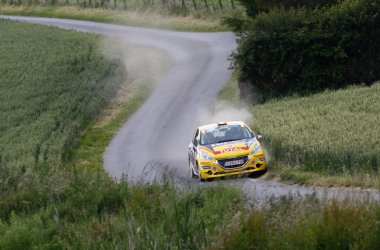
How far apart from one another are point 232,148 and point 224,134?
1.36 meters

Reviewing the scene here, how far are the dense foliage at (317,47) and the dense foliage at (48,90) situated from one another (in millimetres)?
8776

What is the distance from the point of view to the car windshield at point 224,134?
26.8m

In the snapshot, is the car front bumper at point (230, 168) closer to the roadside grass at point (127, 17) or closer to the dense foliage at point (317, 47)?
the dense foliage at point (317, 47)

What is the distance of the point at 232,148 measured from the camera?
84.8ft

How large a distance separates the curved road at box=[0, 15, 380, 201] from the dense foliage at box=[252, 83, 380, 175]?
146cm

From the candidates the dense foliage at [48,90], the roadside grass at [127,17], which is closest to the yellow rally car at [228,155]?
the dense foliage at [48,90]

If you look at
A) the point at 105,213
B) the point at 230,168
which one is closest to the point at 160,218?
the point at 105,213

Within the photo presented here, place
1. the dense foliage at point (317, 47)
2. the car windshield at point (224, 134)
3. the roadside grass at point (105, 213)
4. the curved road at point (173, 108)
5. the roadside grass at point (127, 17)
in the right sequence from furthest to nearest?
the roadside grass at point (127, 17), the dense foliage at point (317, 47), the curved road at point (173, 108), the car windshield at point (224, 134), the roadside grass at point (105, 213)

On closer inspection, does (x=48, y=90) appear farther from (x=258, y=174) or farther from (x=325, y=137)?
(x=325, y=137)

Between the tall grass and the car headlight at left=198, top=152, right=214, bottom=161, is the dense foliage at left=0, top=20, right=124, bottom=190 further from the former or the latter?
the tall grass

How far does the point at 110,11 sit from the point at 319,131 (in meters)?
50.5

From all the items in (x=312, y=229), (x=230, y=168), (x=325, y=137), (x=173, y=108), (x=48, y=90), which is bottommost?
(x=173, y=108)

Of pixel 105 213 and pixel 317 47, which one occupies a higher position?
pixel 105 213

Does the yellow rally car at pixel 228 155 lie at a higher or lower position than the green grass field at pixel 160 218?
lower
